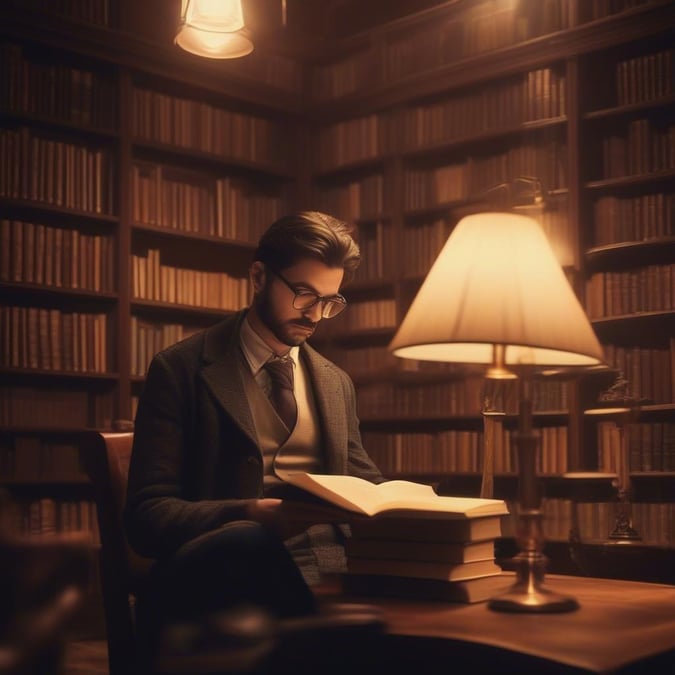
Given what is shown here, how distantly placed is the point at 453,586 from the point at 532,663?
16.9 inches

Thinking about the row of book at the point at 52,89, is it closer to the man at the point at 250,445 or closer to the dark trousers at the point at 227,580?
the man at the point at 250,445

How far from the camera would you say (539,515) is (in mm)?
1581

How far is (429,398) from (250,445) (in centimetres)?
318

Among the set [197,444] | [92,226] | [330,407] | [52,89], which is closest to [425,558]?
[197,444]

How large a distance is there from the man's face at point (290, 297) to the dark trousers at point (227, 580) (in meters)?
0.67

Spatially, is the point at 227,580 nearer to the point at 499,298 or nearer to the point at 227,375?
the point at 499,298

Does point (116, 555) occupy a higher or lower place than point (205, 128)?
lower

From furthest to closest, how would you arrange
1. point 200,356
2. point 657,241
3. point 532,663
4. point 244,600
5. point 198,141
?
point 198,141
point 657,241
point 200,356
point 244,600
point 532,663

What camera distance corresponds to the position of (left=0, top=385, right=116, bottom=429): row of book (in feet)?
15.4

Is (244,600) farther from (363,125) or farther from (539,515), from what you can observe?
(363,125)

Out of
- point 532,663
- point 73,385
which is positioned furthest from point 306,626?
point 73,385

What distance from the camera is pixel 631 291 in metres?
4.61

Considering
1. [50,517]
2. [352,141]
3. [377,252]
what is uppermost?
[352,141]

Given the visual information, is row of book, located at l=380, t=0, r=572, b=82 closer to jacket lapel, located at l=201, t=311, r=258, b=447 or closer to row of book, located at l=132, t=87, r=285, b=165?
row of book, located at l=132, t=87, r=285, b=165
